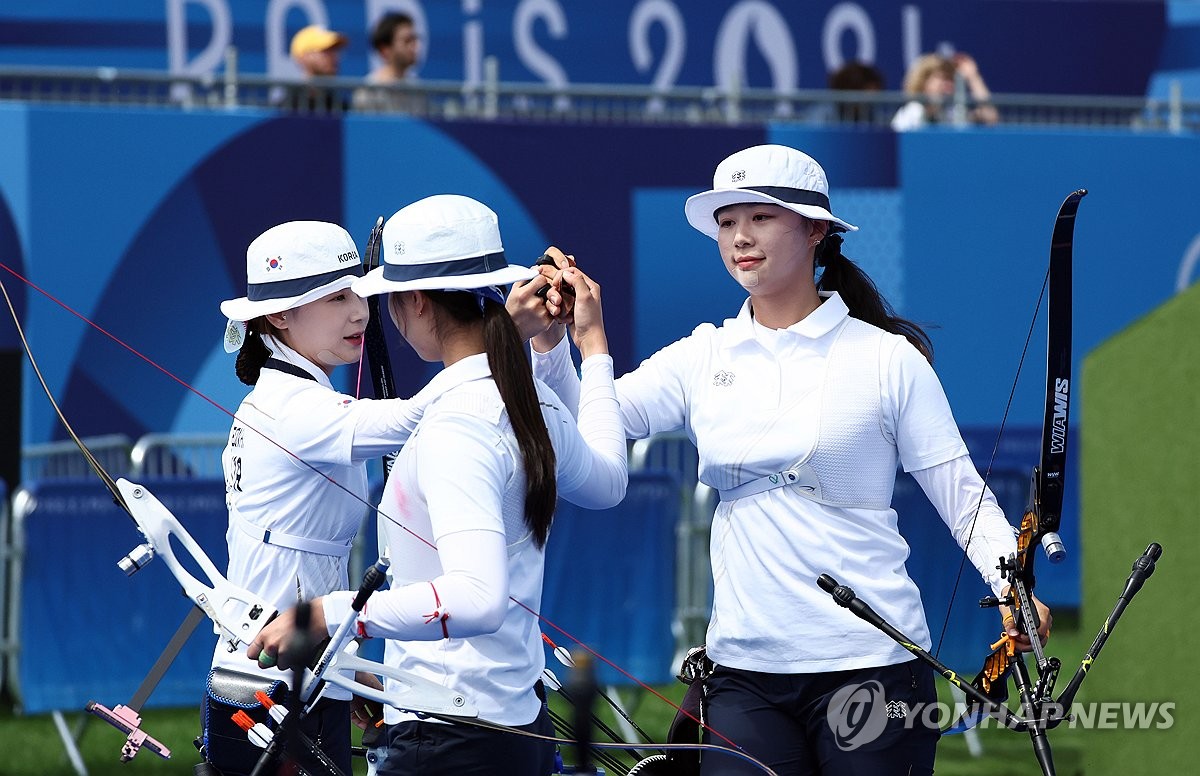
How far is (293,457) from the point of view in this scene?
3465 mm

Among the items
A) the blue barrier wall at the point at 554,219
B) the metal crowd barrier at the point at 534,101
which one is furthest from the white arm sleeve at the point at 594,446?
the metal crowd barrier at the point at 534,101

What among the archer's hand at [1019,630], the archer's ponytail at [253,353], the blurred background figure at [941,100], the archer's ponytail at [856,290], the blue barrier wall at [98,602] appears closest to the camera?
the archer's hand at [1019,630]

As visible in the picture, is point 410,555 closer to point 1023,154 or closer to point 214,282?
point 214,282

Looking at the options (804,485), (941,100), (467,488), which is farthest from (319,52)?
(467,488)

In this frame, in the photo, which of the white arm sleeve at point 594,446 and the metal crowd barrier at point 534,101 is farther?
the metal crowd barrier at point 534,101

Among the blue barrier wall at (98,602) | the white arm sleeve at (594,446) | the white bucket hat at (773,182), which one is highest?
the white bucket hat at (773,182)

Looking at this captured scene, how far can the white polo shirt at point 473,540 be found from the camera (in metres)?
2.64

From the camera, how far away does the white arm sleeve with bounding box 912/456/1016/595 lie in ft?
11.0

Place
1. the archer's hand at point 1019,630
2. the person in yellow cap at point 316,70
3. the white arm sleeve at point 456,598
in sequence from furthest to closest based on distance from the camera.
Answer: the person in yellow cap at point 316,70, the archer's hand at point 1019,630, the white arm sleeve at point 456,598

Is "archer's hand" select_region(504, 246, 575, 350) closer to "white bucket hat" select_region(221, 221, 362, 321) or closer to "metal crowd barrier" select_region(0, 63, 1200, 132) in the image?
"white bucket hat" select_region(221, 221, 362, 321)

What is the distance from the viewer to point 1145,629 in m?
5.58

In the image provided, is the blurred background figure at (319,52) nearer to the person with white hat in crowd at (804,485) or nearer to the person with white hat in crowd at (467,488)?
the person with white hat in crowd at (804,485)

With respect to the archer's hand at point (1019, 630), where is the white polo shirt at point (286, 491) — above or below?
above

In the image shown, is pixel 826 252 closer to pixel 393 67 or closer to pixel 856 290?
pixel 856 290
